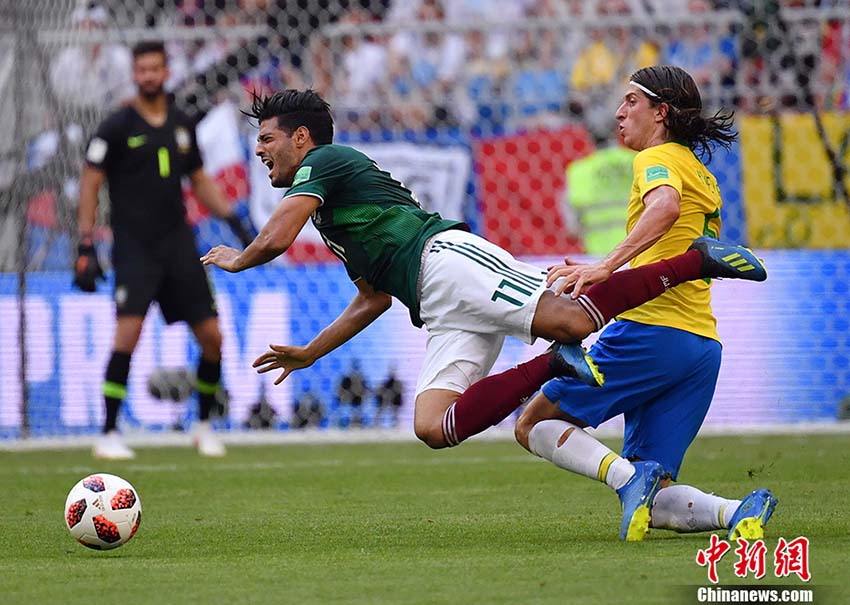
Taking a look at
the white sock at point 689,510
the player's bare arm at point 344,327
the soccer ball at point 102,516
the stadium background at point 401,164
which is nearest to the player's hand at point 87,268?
the stadium background at point 401,164

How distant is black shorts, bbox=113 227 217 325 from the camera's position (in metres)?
10.1

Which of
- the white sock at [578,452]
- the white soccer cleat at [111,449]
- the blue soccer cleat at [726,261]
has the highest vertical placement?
the blue soccer cleat at [726,261]

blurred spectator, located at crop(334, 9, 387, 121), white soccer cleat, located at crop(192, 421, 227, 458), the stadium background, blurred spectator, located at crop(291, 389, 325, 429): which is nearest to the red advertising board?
the stadium background

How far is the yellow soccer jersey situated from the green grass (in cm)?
82

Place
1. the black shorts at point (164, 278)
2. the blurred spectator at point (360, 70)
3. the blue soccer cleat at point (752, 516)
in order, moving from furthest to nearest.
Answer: the blurred spectator at point (360, 70) < the black shorts at point (164, 278) < the blue soccer cleat at point (752, 516)

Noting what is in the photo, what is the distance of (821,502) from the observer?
267 inches

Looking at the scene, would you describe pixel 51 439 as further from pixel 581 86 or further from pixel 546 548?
pixel 546 548

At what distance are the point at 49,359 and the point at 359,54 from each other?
364 cm

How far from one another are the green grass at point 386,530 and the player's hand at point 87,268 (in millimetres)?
1150

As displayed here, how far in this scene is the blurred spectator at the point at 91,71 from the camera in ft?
41.1
